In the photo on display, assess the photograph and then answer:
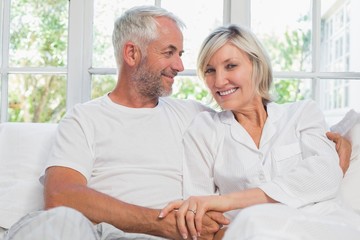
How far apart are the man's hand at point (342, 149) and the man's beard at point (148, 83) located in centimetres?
62

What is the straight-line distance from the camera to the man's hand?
6.82ft

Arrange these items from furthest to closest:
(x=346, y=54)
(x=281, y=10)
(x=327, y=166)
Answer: (x=346, y=54) < (x=281, y=10) < (x=327, y=166)

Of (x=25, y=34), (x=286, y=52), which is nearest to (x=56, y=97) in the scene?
(x=25, y=34)

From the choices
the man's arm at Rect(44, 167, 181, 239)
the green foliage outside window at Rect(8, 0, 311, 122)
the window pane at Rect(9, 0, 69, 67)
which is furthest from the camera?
the green foliage outside window at Rect(8, 0, 311, 122)

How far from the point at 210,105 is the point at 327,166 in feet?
1.88

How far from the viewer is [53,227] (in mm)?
1557

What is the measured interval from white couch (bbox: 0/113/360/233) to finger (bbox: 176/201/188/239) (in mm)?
593

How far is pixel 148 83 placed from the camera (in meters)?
2.31

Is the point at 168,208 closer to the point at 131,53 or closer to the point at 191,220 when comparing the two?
the point at 191,220

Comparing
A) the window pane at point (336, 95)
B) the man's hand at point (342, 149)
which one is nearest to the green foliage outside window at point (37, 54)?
the man's hand at point (342, 149)

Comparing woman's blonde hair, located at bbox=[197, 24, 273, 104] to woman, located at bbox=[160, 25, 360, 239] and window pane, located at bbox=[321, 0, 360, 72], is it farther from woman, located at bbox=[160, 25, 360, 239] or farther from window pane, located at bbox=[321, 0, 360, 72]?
window pane, located at bbox=[321, 0, 360, 72]

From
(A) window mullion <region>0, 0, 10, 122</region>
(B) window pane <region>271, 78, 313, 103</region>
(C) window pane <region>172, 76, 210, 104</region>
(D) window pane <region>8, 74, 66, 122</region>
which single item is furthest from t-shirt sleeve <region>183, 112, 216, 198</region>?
(D) window pane <region>8, 74, 66, 122</region>

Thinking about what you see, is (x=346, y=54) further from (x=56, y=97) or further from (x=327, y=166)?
(x=327, y=166)

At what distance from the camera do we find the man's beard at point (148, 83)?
2.30 m
